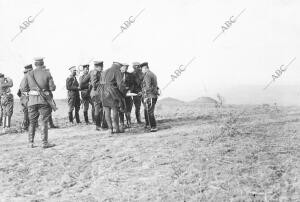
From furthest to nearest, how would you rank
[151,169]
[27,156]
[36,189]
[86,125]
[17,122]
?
[17,122]
[86,125]
[27,156]
[151,169]
[36,189]

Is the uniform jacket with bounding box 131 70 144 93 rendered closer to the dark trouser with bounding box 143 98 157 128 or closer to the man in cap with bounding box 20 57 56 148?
the dark trouser with bounding box 143 98 157 128

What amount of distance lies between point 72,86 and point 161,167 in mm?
7566

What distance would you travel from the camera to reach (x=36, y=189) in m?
7.34

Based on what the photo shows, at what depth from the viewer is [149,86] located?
1174 centimetres

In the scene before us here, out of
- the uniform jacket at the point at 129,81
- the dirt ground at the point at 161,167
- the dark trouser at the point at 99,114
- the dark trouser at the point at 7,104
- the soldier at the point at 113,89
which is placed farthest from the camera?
the dark trouser at the point at 7,104

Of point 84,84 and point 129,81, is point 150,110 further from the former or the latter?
point 84,84

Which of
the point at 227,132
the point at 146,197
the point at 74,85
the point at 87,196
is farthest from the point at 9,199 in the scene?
the point at 74,85

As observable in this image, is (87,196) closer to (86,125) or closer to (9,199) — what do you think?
(9,199)

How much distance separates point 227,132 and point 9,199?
17.9ft

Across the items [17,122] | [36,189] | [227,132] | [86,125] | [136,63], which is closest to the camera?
[36,189]

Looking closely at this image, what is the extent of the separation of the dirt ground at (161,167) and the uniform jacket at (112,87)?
0.92 metres

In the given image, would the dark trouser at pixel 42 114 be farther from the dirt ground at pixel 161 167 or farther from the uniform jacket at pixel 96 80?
the uniform jacket at pixel 96 80

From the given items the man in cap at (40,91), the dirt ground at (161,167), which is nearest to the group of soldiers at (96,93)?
the man in cap at (40,91)

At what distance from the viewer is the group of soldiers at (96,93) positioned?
399 inches
